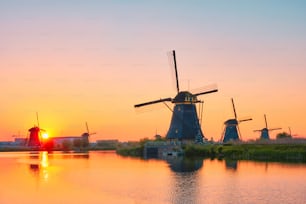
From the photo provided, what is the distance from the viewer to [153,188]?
31984mm

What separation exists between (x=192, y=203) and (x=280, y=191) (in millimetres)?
6769

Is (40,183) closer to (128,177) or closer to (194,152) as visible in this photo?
(128,177)

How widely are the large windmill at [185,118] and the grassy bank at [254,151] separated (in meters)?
2.96

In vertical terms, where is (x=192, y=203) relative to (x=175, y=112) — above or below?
below

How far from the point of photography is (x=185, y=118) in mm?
72250

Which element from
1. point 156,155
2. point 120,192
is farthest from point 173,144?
point 120,192

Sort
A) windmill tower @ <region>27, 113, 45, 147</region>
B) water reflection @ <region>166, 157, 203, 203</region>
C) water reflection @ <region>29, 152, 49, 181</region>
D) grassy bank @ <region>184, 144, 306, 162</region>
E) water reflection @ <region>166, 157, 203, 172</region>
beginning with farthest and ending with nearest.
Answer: windmill tower @ <region>27, 113, 45, 147</region>, grassy bank @ <region>184, 144, 306, 162</region>, water reflection @ <region>166, 157, 203, 172</region>, water reflection @ <region>29, 152, 49, 181</region>, water reflection @ <region>166, 157, 203, 203</region>

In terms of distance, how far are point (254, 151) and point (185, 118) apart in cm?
1397

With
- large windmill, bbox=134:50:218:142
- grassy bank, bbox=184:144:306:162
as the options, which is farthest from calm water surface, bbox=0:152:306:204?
large windmill, bbox=134:50:218:142

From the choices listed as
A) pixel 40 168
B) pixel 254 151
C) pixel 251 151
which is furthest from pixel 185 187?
pixel 251 151

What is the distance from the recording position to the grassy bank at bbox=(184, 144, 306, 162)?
56156mm

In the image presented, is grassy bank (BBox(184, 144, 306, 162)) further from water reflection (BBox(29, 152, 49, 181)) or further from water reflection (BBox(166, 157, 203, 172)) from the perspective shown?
water reflection (BBox(29, 152, 49, 181))

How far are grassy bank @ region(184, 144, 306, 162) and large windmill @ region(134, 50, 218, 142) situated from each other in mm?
2962

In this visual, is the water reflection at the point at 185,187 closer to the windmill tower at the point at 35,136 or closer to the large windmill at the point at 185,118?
the large windmill at the point at 185,118
